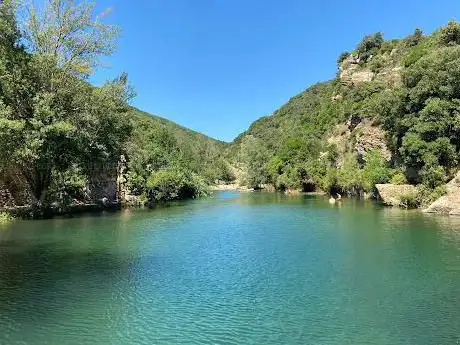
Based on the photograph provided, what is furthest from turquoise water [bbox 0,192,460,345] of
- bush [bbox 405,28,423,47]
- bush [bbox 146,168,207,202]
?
bush [bbox 405,28,423,47]

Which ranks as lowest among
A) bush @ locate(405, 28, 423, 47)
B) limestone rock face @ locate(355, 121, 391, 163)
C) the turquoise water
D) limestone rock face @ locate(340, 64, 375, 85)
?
the turquoise water

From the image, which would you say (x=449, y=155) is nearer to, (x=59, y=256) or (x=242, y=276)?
(x=242, y=276)

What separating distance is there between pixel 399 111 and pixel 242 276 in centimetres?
4432

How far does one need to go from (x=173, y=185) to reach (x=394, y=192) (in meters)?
36.0

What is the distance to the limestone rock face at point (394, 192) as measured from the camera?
5188cm

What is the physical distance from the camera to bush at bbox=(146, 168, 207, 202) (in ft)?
227

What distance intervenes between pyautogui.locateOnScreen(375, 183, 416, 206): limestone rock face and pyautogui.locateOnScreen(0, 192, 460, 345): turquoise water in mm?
17369

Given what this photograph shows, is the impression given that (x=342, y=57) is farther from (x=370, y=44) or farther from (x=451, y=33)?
(x=451, y=33)

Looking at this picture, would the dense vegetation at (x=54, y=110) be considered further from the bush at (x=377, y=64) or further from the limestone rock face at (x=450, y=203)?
the bush at (x=377, y=64)

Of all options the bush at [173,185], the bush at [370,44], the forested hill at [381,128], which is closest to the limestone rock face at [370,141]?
the forested hill at [381,128]

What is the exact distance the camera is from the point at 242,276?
21.0 metres

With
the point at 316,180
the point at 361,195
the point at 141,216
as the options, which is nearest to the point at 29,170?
the point at 141,216

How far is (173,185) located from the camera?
7569cm

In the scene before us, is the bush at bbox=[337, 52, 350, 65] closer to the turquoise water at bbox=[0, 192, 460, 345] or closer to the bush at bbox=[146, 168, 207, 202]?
the bush at bbox=[146, 168, 207, 202]
